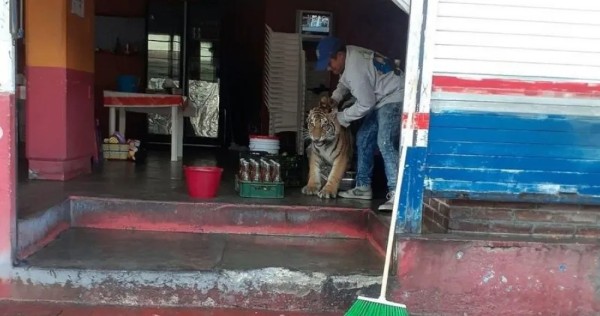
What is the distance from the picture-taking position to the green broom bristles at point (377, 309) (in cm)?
293

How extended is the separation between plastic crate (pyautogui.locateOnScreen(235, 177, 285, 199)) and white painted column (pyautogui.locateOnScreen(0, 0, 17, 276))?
179 centimetres

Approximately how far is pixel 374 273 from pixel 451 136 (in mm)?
1013

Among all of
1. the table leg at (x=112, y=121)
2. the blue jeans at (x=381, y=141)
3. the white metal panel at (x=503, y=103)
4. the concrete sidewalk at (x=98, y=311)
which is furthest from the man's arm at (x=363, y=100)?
the table leg at (x=112, y=121)

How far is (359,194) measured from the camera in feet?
15.8

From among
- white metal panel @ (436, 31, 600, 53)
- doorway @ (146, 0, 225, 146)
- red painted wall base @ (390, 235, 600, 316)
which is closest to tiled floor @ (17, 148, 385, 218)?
red painted wall base @ (390, 235, 600, 316)

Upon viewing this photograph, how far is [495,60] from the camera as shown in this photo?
3465 millimetres

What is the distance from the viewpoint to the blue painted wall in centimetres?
352

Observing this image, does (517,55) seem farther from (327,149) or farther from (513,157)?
(327,149)

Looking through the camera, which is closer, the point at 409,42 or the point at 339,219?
the point at 409,42

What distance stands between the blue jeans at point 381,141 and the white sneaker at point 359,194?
0.06m

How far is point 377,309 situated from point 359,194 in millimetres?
1926

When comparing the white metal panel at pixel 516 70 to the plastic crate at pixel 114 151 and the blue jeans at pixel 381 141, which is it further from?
the plastic crate at pixel 114 151

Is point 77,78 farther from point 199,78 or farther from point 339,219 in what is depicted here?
point 199,78

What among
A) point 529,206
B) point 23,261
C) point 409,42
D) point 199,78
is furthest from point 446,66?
point 199,78
